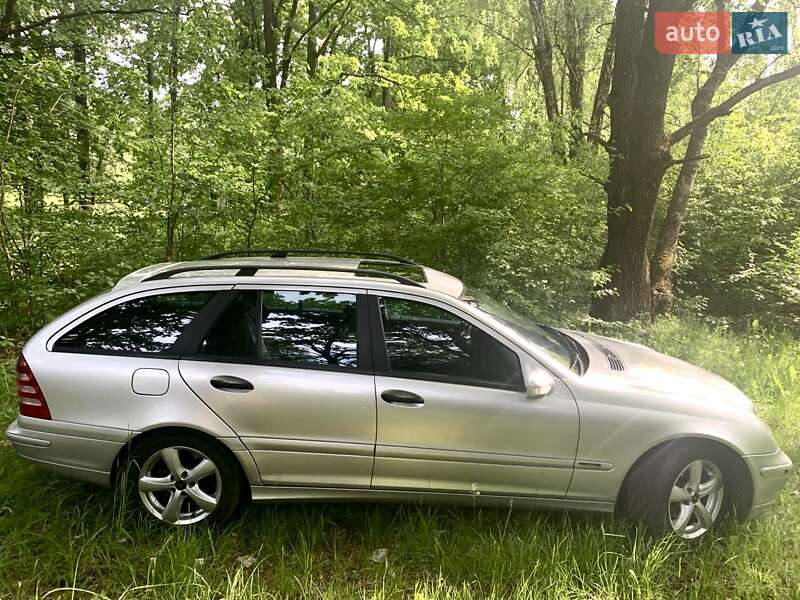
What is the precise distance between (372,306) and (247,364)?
30.1 inches

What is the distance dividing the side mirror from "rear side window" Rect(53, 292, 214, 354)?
187 cm

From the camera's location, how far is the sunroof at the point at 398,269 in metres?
3.34

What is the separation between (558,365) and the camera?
293 centimetres

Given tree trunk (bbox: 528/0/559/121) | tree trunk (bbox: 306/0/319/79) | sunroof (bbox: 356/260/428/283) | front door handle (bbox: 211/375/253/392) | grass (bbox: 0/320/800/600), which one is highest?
tree trunk (bbox: 306/0/319/79)

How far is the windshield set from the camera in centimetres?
312

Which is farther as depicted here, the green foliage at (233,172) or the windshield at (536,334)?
the green foliage at (233,172)

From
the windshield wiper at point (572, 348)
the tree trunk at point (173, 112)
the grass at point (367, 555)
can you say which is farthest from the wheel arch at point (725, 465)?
the tree trunk at point (173, 112)

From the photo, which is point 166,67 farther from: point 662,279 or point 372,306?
point 662,279

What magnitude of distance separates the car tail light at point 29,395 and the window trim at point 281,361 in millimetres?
830

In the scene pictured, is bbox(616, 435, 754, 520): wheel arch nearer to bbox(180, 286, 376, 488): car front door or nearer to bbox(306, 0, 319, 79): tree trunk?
bbox(180, 286, 376, 488): car front door

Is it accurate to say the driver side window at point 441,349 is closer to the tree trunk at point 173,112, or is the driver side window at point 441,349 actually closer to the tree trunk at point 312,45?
the tree trunk at point 173,112

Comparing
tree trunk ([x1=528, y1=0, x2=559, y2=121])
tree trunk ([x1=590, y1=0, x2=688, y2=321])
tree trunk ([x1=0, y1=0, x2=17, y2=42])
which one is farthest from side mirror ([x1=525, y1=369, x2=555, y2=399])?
tree trunk ([x1=528, y1=0, x2=559, y2=121])

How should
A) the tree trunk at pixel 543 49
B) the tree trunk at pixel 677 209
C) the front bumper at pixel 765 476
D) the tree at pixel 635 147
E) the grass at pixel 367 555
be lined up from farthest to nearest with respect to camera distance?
the tree trunk at pixel 543 49
the tree trunk at pixel 677 209
the tree at pixel 635 147
the front bumper at pixel 765 476
the grass at pixel 367 555

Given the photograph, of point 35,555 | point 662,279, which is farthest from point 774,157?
point 35,555
